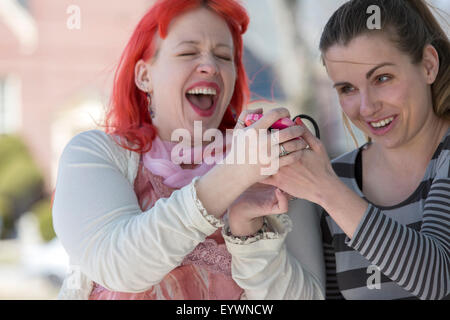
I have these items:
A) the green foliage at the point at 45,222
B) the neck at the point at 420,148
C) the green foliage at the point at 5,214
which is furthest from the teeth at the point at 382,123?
the green foliage at the point at 5,214

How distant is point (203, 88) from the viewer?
151 cm

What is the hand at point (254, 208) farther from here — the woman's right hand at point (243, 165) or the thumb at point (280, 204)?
the woman's right hand at point (243, 165)

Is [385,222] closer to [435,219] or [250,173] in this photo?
[435,219]

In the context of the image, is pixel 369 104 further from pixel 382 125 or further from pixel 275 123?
pixel 275 123

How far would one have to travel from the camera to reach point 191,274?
139 centimetres

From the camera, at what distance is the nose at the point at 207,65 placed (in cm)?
149

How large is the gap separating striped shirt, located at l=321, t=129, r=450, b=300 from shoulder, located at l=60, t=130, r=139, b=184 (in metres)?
0.63

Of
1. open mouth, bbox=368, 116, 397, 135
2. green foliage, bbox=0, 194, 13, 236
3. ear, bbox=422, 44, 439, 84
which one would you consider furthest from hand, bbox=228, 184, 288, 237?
green foliage, bbox=0, 194, 13, 236

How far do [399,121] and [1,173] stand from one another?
9.11 m

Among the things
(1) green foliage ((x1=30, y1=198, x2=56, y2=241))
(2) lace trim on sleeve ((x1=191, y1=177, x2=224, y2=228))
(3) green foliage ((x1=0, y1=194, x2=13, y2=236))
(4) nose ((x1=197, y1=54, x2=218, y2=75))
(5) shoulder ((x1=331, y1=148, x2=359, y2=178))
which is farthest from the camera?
(3) green foliage ((x1=0, y1=194, x2=13, y2=236))

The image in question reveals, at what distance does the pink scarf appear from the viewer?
1438mm

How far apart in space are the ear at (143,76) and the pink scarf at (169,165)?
19 centimetres

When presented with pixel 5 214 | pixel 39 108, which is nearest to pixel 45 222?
pixel 5 214

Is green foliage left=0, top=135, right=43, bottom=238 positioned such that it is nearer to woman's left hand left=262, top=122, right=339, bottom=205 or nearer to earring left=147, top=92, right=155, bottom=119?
earring left=147, top=92, right=155, bottom=119
